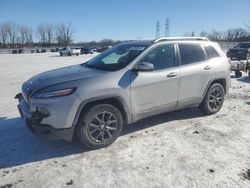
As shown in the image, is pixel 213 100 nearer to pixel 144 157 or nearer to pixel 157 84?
pixel 157 84

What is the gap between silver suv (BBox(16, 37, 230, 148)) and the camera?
11.1 ft

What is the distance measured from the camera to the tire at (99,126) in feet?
11.7

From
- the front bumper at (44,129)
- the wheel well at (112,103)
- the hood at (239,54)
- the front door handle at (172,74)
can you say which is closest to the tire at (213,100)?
the front door handle at (172,74)

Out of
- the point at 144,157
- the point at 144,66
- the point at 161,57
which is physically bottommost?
the point at 144,157

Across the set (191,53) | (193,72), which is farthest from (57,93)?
(191,53)

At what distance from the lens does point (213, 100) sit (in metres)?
5.30

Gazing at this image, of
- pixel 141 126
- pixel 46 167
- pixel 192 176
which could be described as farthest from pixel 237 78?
pixel 46 167

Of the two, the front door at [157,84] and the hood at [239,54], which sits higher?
the hood at [239,54]

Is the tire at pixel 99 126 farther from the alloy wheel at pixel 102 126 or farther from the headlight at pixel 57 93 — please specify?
the headlight at pixel 57 93

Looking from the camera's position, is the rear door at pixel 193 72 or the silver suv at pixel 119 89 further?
the rear door at pixel 193 72

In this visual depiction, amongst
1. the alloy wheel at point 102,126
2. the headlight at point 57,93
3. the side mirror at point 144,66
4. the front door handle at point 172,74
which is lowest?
the alloy wheel at point 102,126

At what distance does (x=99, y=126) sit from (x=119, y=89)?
703 millimetres

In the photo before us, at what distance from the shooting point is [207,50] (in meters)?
5.05

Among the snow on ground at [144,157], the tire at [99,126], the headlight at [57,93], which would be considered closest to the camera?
the snow on ground at [144,157]
